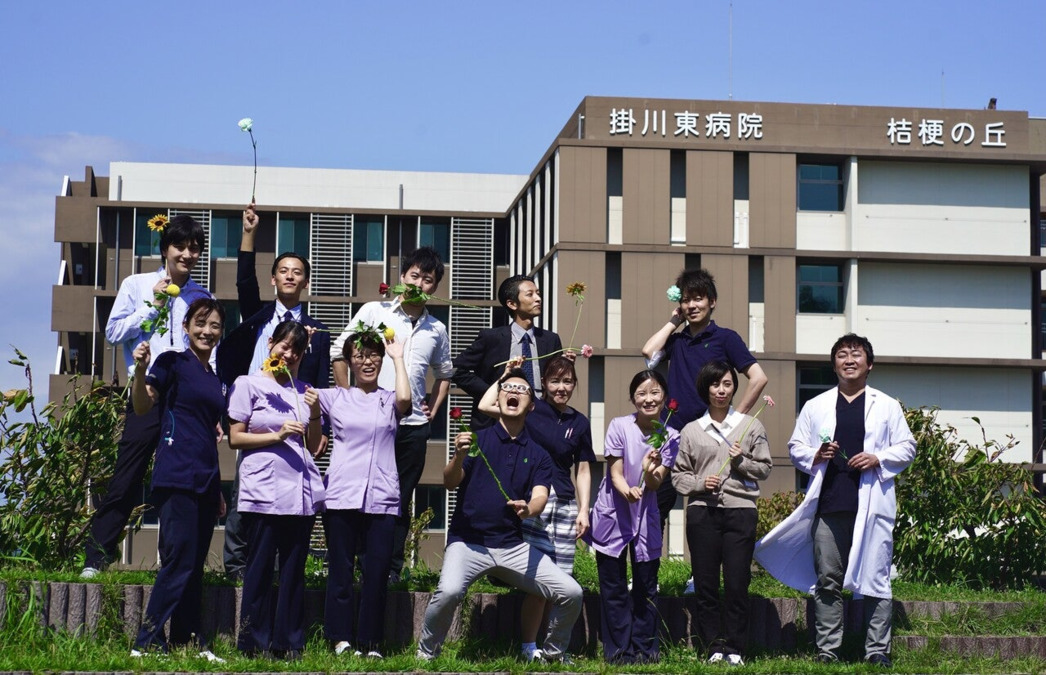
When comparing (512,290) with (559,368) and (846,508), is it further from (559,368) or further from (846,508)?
(846,508)

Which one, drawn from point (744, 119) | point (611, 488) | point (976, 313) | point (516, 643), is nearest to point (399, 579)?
point (516, 643)

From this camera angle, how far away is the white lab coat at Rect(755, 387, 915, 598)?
324 inches

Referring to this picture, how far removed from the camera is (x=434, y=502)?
3953 centimetres

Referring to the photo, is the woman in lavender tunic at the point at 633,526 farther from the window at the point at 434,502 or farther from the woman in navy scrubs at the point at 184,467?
the window at the point at 434,502

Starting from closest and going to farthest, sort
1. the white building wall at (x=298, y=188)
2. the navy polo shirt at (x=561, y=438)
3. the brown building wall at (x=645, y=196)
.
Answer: the navy polo shirt at (x=561, y=438), the brown building wall at (x=645, y=196), the white building wall at (x=298, y=188)

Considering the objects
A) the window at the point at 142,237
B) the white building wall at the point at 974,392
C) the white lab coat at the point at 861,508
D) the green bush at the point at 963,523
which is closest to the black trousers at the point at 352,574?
the white lab coat at the point at 861,508

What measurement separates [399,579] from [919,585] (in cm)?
465

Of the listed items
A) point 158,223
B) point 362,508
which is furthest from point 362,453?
point 158,223

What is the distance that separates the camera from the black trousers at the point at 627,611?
8.03 meters

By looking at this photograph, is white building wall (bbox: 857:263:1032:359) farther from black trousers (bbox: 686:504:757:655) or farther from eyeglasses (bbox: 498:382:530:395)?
eyeglasses (bbox: 498:382:530:395)

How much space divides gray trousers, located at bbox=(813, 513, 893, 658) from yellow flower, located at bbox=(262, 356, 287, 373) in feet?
11.6

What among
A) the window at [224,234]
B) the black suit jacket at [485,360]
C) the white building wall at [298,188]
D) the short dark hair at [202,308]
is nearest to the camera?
the short dark hair at [202,308]

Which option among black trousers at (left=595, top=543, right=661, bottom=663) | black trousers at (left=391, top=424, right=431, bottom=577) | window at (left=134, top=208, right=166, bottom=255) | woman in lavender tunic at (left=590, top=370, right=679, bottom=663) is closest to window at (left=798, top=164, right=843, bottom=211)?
window at (left=134, top=208, right=166, bottom=255)

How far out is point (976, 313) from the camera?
38312mm
